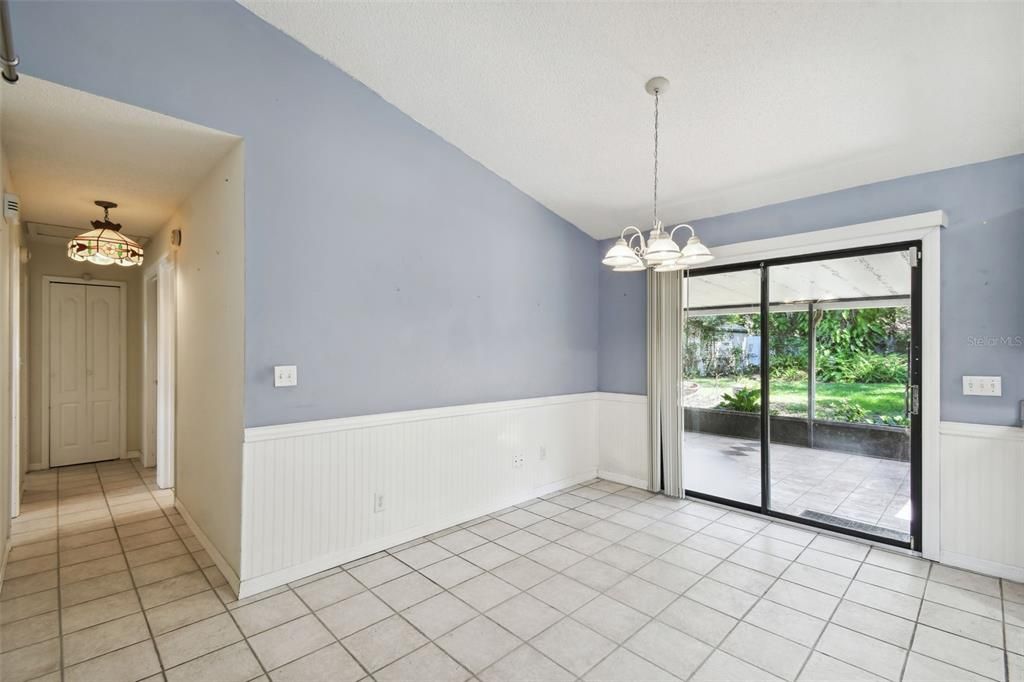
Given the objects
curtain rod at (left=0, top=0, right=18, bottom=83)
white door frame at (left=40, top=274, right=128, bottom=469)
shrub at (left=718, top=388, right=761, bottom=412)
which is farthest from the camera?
white door frame at (left=40, top=274, right=128, bottom=469)

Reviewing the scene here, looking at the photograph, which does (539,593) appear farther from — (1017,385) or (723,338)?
(1017,385)

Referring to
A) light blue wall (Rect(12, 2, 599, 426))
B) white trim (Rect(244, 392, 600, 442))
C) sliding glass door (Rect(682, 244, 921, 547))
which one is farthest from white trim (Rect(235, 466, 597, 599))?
sliding glass door (Rect(682, 244, 921, 547))

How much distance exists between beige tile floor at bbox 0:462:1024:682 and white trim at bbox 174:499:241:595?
0.06 meters

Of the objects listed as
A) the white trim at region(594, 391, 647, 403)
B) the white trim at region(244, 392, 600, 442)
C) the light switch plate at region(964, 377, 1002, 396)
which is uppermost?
the light switch plate at region(964, 377, 1002, 396)

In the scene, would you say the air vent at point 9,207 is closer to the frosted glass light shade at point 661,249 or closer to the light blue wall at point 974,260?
the frosted glass light shade at point 661,249

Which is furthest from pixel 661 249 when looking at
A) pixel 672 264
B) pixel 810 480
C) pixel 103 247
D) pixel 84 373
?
pixel 84 373

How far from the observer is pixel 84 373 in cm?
557

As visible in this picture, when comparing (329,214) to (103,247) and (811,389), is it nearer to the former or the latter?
(103,247)

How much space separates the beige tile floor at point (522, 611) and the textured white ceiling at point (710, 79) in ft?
9.09

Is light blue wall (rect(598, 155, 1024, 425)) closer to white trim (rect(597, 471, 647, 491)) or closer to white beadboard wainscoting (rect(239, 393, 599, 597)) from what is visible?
white trim (rect(597, 471, 647, 491))

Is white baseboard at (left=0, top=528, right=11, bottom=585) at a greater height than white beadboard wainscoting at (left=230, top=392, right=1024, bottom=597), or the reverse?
white beadboard wainscoting at (left=230, top=392, right=1024, bottom=597)

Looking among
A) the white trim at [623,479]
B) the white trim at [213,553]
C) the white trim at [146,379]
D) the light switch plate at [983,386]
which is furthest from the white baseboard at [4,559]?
the light switch plate at [983,386]

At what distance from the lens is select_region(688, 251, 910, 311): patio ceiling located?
11.5ft

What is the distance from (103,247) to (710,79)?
14.7 ft
